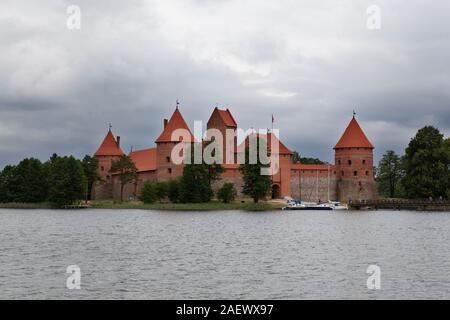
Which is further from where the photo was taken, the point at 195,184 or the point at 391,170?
the point at 391,170

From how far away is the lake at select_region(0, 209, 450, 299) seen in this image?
60.6ft

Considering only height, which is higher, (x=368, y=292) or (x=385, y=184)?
(x=385, y=184)

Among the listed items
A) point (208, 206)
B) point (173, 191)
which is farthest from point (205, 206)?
point (173, 191)

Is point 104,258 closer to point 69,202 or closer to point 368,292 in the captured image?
point 368,292

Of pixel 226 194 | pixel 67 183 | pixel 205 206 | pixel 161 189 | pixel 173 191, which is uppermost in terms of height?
pixel 67 183

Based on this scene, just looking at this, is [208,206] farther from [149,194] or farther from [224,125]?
[224,125]

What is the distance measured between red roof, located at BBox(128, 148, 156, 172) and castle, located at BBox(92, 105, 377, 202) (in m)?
0.19

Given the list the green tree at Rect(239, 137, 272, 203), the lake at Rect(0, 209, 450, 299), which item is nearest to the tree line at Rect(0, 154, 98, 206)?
the green tree at Rect(239, 137, 272, 203)

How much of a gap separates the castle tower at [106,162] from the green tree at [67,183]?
1367 cm

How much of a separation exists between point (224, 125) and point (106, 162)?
15.9 m

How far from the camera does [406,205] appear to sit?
208ft
